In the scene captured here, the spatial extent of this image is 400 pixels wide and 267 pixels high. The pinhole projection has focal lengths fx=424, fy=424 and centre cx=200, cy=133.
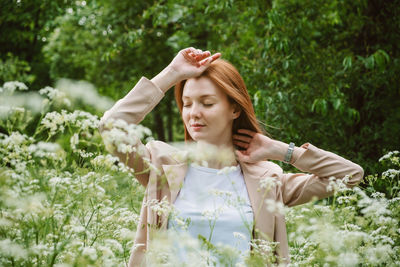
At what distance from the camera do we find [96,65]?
14.0 meters

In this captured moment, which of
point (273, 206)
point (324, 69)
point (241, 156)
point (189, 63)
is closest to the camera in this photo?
point (273, 206)

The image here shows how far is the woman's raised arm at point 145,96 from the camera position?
2395mm

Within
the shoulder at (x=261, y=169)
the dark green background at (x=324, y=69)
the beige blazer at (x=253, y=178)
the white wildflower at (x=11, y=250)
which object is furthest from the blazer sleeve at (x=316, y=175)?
the dark green background at (x=324, y=69)

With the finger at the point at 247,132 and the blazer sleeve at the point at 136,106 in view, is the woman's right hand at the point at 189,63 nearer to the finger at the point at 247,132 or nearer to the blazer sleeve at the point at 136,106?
the blazer sleeve at the point at 136,106

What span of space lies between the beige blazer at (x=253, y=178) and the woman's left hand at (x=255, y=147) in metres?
0.06

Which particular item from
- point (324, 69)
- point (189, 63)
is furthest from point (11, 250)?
point (324, 69)

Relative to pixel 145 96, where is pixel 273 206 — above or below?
below

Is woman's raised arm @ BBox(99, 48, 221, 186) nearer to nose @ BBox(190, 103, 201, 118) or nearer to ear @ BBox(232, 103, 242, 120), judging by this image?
nose @ BBox(190, 103, 201, 118)

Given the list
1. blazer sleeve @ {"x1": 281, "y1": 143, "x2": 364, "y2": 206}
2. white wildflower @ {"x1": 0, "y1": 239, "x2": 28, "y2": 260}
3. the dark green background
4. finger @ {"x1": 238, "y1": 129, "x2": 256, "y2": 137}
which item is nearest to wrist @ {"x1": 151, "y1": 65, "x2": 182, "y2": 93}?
finger @ {"x1": 238, "y1": 129, "x2": 256, "y2": 137}

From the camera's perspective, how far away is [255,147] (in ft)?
9.32

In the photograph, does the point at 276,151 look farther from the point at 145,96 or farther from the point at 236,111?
the point at 145,96

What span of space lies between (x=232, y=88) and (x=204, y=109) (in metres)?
0.28

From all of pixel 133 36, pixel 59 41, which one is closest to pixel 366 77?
pixel 133 36

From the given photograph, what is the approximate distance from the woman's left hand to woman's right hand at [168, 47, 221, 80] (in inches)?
20.7
